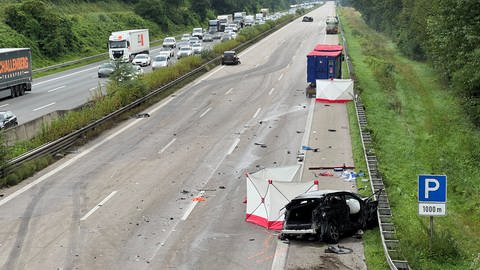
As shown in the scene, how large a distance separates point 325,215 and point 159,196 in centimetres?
679

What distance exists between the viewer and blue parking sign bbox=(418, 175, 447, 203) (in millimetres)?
15562

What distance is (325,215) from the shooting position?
17.3 meters

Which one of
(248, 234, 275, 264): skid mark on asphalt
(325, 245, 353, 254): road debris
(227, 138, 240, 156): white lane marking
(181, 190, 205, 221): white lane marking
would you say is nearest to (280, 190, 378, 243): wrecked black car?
(325, 245, 353, 254): road debris

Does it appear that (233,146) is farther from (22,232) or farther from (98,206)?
(22,232)

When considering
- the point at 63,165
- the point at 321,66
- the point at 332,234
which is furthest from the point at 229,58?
the point at 332,234

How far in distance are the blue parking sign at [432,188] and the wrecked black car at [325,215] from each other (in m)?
2.62

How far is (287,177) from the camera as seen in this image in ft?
68.3

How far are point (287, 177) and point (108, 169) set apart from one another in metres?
8.16

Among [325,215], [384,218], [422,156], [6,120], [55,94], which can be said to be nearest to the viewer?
[325,215]

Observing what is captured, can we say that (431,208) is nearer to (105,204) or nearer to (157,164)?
(105,204)

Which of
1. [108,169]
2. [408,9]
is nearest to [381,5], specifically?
[408,9]

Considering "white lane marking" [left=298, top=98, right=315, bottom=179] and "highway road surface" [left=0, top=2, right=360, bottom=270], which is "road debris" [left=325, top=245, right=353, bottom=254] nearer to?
"highway road surface" [left=0, top=2, right=360, bottom=270]

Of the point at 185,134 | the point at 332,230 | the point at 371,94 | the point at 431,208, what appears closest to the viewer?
the point at 431,208

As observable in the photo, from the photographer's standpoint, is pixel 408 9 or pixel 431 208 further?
pixel 408 9
